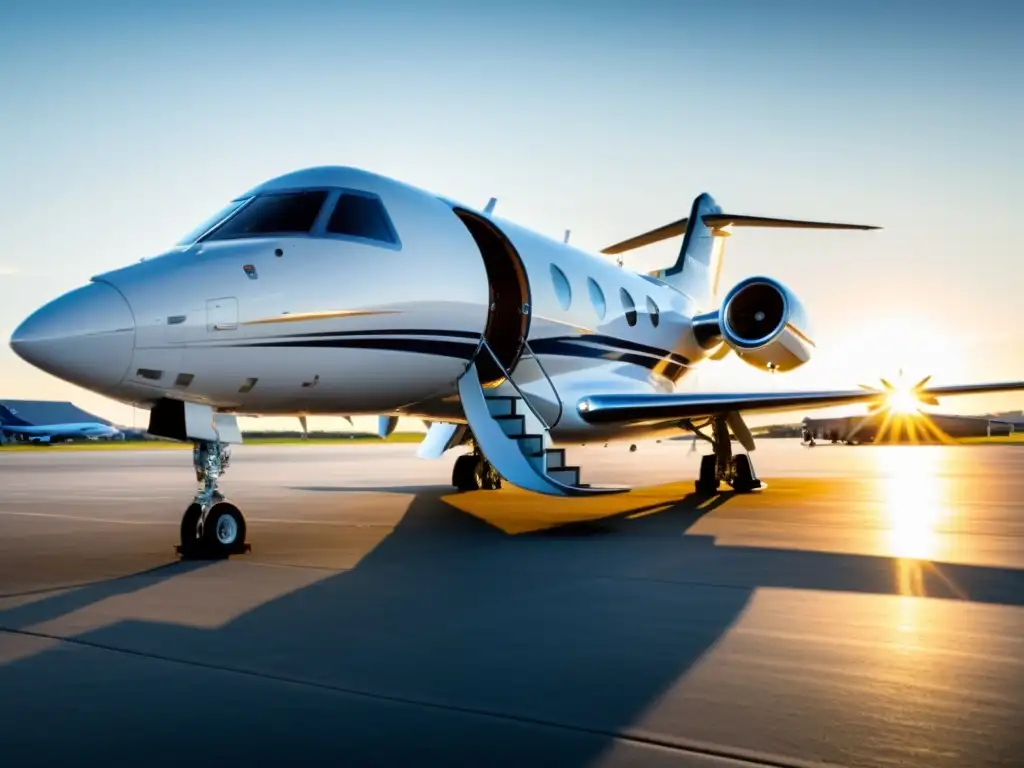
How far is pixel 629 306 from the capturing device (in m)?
13.7

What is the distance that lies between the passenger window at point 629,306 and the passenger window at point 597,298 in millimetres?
759

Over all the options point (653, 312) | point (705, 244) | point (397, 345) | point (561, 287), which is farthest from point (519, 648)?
point (705, 244)

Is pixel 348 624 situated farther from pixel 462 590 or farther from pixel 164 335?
pixel 164 335

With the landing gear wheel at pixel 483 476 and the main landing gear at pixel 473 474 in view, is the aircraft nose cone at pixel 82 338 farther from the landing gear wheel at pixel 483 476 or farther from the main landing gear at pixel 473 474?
the landing gear wheel at pixel 483 476

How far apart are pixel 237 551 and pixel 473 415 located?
2.78 m

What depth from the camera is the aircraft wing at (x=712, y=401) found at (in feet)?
38.0

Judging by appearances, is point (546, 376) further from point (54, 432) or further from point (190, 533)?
point (54, 432)

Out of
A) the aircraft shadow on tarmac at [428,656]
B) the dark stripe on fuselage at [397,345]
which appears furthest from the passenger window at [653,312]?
the aircraft shadow on tarmac at [428,656]

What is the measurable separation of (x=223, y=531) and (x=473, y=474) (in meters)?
8.47

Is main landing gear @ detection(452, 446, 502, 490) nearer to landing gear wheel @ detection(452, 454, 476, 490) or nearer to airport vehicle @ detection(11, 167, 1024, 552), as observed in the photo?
landing gear wheel @ detection(452, 454, 476, 490)

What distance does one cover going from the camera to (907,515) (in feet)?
37.3

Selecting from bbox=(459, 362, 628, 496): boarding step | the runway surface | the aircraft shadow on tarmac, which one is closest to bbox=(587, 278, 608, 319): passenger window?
bbox=(459, 362, 628, 496): boarding step

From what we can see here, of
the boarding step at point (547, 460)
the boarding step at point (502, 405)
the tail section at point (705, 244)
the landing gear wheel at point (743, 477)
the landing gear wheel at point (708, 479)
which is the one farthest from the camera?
the tail section at point (705, 244)

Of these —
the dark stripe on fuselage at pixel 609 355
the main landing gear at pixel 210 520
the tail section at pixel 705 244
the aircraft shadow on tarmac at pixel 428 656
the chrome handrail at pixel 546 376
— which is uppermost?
the tail section at pixel 705 244
